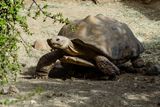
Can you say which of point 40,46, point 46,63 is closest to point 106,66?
point 46,63

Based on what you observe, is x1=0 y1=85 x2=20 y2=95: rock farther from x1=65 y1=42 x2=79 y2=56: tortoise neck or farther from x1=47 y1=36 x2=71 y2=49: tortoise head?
x1=65 y1=42 x2=79 y2=56: tortoise neck

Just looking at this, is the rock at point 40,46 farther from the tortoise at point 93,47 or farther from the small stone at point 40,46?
the tortoise at point 93,47

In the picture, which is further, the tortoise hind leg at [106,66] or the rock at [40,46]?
the rock at [40,46]

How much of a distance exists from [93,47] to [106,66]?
312 mm

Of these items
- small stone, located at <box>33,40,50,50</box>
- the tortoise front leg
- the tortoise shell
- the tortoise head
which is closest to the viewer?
the tortoise head

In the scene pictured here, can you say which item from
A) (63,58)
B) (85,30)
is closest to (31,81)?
(63,58)

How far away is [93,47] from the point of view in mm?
6598

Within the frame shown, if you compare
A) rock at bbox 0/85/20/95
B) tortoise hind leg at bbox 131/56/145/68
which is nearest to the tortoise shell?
tortoise hind leg at bbox 131/56/145/68

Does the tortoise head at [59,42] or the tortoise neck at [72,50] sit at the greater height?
the tortoise head at [59,42]

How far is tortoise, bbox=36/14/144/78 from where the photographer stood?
6.59m

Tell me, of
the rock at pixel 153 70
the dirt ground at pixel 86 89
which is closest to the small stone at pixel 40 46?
the dirt ground at pixel 86 89

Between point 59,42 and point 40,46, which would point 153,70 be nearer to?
point 59,42

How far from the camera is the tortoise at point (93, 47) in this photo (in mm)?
6586

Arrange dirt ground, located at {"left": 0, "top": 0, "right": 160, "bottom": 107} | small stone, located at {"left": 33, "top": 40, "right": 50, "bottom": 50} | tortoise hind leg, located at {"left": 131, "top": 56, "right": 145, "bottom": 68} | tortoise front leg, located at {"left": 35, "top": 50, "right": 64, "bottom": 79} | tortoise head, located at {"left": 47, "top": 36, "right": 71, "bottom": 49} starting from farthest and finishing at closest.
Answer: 1. small stone, located at {"left": 33, "top": 40, "right": 50, "bottom": 50}
2. tortoise hind leg, located at {"left": 131, "top": 56, "right": 145, "bottom": 68}
3. tortoise front leg, located at {"left": 35, "top": 50, "right": 64, "bottom": 79}
4. tortoise head, located at {"left": 47, "top": 36, "right": 71, "bottom": 49}
5. dirt ground, located at {"left": 0, "top": 0, "right": 160, "bottom": 107}
